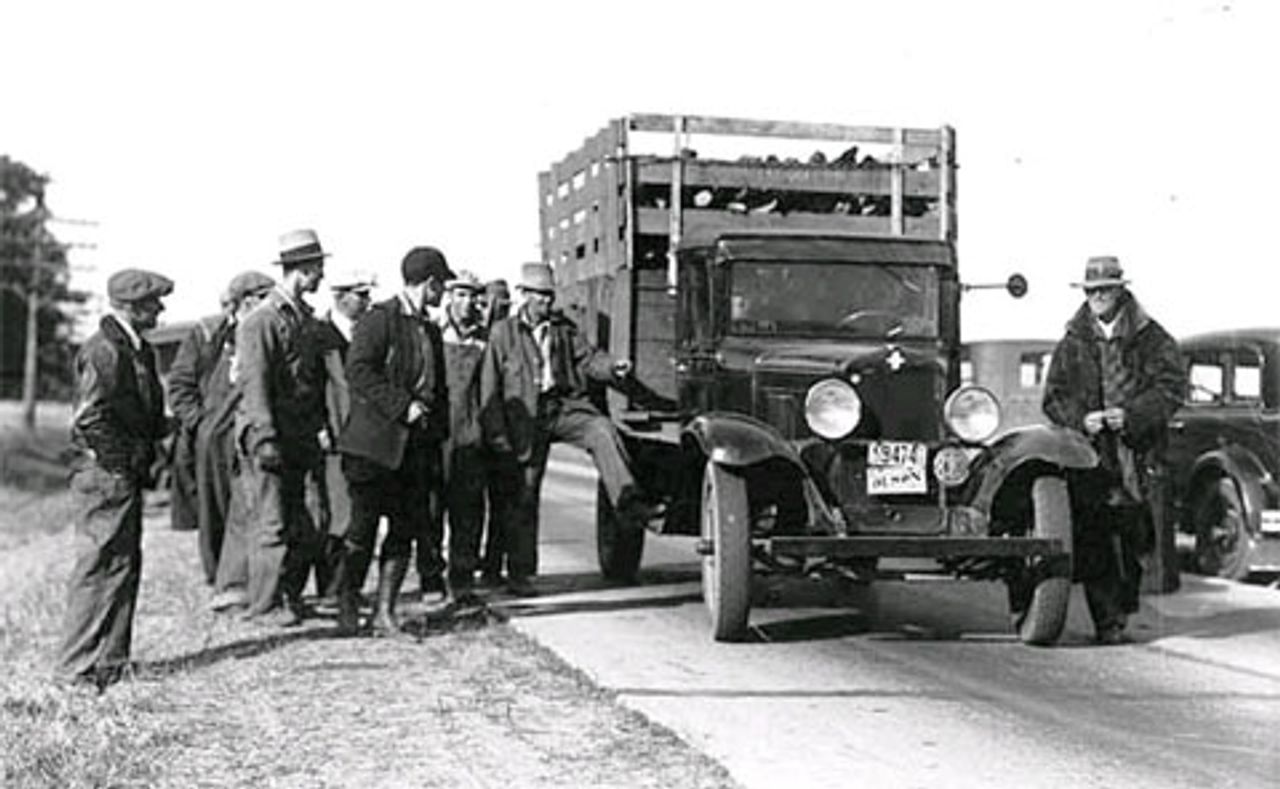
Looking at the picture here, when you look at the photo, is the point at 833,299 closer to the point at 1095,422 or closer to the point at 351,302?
the point at 1095,422

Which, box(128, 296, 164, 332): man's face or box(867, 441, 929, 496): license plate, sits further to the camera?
box(867, 441, 929, 496): license plate

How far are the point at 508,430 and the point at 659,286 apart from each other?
5.83 ft

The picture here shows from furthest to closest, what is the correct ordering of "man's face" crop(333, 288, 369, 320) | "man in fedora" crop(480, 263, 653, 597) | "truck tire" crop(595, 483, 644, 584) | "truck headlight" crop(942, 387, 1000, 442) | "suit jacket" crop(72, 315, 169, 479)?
"truck tire" crop(595, 483, 644, 584)
"man's face" crop(333, 288, 369, 320)
"man in fedora" crop(480, 263, 653, 597)
"truck headlight" crop(942, 387, 1000, 442)
"suit jacket" crop(72, 315, 169, 479)

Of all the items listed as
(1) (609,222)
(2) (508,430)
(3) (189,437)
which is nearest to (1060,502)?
(2) (508,430)

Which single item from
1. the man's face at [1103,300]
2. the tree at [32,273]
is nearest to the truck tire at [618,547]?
the man's face at [1103,300]

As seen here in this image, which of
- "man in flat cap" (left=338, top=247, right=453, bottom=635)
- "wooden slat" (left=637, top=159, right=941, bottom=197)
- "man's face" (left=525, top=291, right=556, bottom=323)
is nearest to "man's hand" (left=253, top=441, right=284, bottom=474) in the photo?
"man in flat cap" (left=338, top=247, right=453, bottom=635)

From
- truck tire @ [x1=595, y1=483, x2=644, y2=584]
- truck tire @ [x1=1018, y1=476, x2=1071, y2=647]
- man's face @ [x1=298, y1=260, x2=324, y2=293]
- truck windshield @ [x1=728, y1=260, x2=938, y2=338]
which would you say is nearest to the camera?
truck tire @ [x1=1018, y1=476, x2=1071, y2=647]

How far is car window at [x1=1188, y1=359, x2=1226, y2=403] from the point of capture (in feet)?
43.1

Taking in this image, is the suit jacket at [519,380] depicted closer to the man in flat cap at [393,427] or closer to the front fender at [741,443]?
the man in flat cap at [393,427]

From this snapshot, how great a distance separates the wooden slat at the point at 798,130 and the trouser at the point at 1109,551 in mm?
4094

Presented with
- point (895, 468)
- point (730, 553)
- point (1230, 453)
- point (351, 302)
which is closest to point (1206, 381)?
point (1230, 453)

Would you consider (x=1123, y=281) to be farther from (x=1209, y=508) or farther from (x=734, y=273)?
(x=1209, y=508)

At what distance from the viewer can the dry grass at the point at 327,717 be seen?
5961mm

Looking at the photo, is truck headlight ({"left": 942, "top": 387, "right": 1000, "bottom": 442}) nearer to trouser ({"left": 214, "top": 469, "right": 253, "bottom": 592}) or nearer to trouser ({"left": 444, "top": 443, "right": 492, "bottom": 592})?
trouser ({"left": 444, "top": 443, "right": 492, "bottom": 592})
